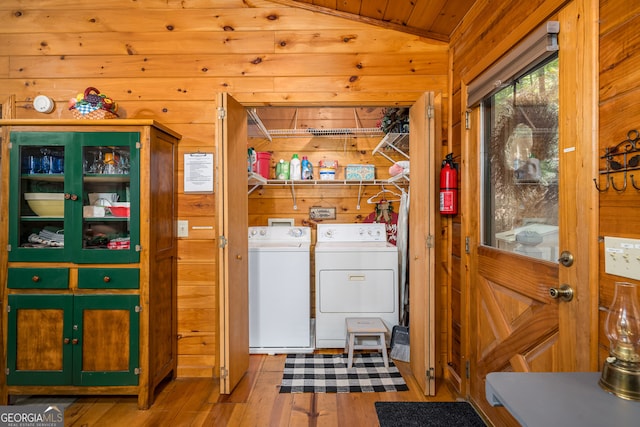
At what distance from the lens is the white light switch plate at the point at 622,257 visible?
2.98 feet

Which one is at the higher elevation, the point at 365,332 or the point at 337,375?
the point at 365,332

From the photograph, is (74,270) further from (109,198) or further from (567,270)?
(567,270)

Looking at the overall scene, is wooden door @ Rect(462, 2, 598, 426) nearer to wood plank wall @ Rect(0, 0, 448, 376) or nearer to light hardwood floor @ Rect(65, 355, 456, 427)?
light hardwood floor @ Rect(65, 355, 456, 427)

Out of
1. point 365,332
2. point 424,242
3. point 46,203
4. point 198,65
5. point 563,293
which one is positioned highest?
point 198,65

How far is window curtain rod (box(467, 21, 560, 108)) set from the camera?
1.21 metres

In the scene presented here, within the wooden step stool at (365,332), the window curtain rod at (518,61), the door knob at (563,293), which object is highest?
the window curtain rod at (518,61)

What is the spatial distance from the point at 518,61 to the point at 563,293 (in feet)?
3.34

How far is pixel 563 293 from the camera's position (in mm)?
1148

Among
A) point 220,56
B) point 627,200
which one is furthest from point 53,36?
point 627,200

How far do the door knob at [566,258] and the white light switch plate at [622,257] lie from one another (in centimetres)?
12

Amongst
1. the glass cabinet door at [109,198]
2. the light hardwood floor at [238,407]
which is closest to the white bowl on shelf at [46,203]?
the glass cabinet door at [109,198]

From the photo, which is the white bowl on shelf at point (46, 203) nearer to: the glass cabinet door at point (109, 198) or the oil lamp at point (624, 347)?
the glass cabinet door at point (109, 198)

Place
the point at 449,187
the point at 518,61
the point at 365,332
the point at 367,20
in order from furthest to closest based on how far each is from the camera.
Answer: the point at 365,332, the point at 367,20, the point at 449,187, the point at 518,61

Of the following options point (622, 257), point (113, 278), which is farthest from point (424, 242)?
point (113, 278)
